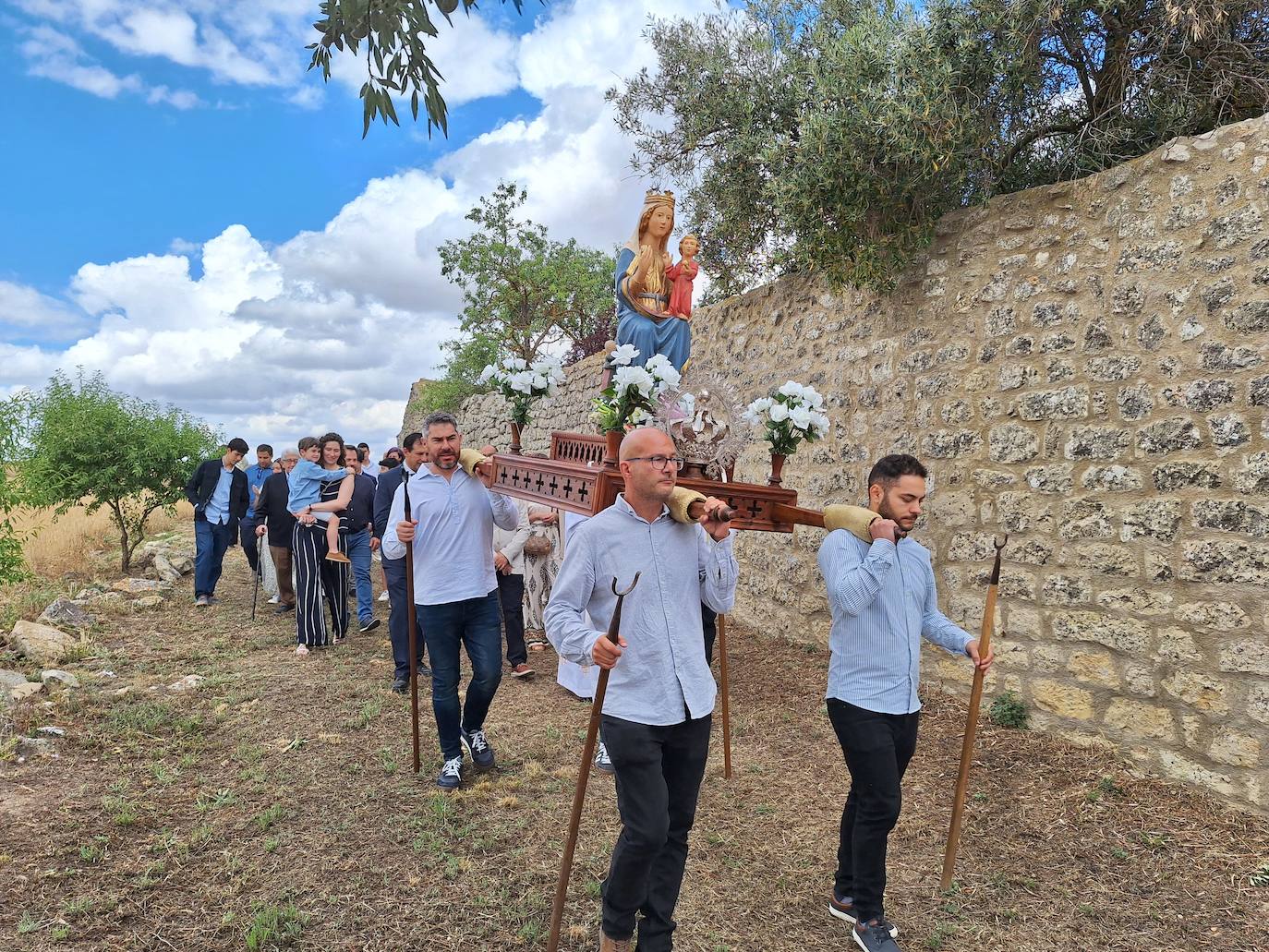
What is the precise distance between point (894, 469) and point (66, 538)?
16.4 metres

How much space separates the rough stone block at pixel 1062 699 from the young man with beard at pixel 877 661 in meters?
2.18

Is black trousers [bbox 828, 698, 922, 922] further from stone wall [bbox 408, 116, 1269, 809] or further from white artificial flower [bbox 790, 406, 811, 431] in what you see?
stone wall [bbox 408, 116, 1269, 809]

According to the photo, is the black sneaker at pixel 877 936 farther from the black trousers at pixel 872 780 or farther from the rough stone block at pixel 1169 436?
the rough stone block at pixel 1169 436

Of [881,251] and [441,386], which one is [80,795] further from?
[441,386]

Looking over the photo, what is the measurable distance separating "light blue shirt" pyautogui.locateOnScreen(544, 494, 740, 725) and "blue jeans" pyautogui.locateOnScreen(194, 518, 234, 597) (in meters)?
9.09

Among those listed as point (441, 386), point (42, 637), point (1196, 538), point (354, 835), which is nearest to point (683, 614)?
point (354, 835)

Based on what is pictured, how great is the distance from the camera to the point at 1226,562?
4336 millimetres

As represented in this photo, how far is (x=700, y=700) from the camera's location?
2.93 m

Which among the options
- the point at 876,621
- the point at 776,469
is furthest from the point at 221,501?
the point at 876,621

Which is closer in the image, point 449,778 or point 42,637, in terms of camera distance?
point 449,778

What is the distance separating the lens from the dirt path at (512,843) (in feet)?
11.3

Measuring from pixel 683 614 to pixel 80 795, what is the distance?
4.01m

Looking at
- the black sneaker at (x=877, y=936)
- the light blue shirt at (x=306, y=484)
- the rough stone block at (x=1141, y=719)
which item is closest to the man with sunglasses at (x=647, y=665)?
the black sneaker at (x=877, y=936)

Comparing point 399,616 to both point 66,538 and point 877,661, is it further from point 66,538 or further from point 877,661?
point 66,538
